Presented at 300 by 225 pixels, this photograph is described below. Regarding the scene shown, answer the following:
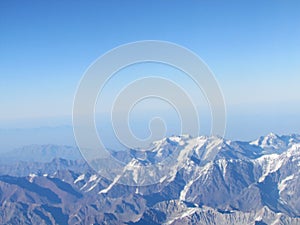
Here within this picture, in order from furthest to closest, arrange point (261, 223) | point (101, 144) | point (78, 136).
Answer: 1. point (261, 223)
2. point (101, 144)
3. point (78, 136)

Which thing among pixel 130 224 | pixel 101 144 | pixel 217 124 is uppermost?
pixel 217 124

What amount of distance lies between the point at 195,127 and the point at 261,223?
599ft

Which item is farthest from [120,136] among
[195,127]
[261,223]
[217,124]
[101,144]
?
[261,223]

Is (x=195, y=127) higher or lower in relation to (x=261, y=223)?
higher

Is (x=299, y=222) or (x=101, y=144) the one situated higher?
(x=101, y=144)

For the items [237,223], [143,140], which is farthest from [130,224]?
[143,140]

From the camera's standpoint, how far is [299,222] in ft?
626

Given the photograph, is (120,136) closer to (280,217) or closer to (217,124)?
(217,124)

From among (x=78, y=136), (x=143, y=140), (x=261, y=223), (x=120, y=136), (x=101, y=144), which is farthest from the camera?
(x=261, y=223)

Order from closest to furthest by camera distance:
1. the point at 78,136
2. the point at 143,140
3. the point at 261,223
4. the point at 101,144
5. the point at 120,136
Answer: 1. the point at 78,136
2. the point at 101,144
3. the point at 120,136
4. the point at 143,140
5. the point at 261,223

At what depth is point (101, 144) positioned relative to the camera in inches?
806

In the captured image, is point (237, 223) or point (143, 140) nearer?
point (143, 140)

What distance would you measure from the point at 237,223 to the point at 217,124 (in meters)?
187

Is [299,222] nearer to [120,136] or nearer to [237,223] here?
[237,223]
